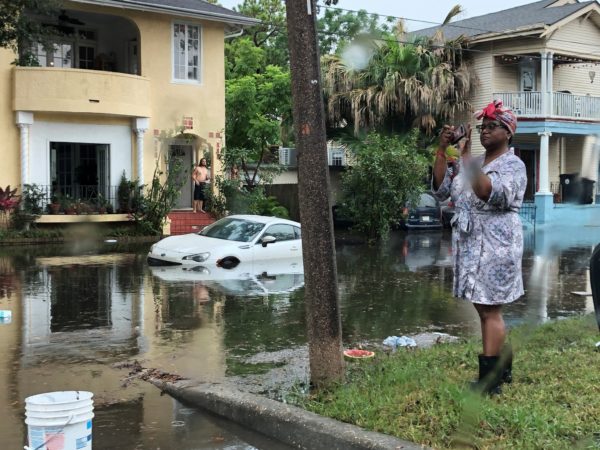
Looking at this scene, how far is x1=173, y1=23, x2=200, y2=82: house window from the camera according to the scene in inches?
940

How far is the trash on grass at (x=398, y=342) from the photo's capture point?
7734 mm

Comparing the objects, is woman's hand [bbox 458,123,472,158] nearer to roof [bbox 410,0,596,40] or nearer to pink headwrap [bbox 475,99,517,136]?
pink headwrap [bbox 475,99,517,136]

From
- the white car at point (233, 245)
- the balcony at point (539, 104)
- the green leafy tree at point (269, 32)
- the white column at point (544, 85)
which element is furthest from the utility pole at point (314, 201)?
the green leafy tree at point (269, 32)

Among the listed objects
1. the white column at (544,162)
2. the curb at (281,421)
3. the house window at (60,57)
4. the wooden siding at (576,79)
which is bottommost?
the curb at (281,421)

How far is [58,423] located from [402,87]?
25009 mm

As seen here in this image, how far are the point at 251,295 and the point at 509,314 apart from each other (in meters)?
3.88

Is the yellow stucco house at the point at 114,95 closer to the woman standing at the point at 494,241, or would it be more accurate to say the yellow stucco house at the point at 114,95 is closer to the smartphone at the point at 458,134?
the woman standing at the point at 494,241

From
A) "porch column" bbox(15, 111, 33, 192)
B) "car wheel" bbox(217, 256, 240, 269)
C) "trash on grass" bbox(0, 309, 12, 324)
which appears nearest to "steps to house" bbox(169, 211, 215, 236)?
"porch column" bbox(15, 111, 33, 192)

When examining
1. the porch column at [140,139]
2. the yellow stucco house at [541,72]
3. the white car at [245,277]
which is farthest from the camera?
the yellow stucco house at [541,72]

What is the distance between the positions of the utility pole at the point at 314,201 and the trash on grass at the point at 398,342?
2.18 meters

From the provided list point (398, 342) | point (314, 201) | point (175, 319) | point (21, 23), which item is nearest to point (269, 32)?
point (21, 23)

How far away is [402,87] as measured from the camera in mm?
27625

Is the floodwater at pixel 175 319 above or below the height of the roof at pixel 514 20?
below

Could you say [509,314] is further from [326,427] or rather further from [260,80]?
[260,80]
